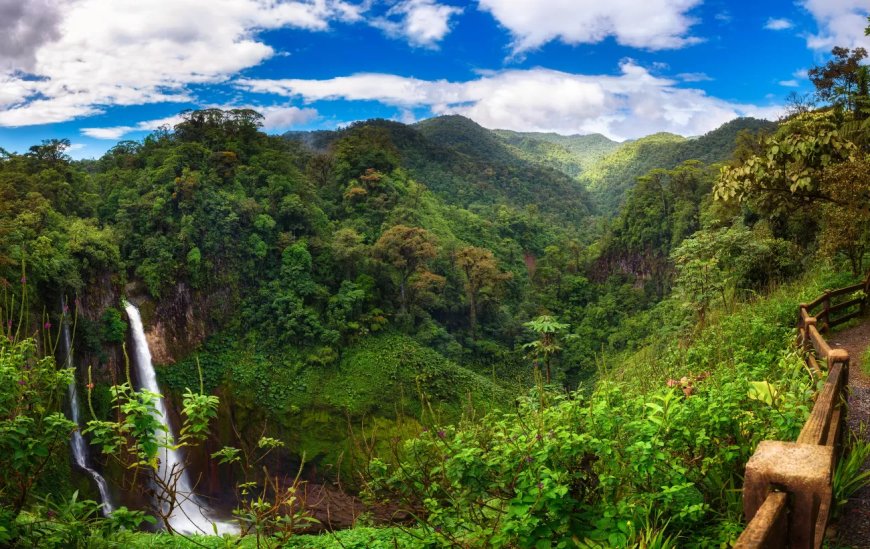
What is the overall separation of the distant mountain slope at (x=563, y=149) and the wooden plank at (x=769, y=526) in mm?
105314

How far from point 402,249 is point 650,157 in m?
68.0

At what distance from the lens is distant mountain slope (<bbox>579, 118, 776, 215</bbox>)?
6359cm

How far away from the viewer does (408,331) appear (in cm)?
2688

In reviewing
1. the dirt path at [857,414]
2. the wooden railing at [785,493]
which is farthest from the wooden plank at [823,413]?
the wooden railing at [785,493]

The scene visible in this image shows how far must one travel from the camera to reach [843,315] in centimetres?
911

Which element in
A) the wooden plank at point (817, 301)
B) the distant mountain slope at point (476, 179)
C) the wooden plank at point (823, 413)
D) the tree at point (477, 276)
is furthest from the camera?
the distant mountain slope at point (476, 179)

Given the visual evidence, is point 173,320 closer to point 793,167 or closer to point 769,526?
point 793,167

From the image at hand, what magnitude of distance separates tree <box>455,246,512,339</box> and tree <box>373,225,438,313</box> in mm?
3502

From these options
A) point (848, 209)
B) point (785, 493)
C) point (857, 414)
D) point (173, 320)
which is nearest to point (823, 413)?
point (785, 493)

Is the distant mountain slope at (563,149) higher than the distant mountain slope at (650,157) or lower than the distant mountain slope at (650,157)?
higher

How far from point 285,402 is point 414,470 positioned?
19800 millimetres

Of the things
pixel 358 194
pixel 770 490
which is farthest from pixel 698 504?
pixel 358 194

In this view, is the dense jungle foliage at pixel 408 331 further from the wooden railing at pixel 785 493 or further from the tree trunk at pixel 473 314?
the wooden railing at pixel 785 493

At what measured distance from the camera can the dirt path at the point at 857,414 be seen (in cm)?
288
